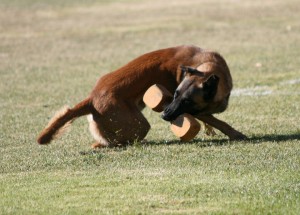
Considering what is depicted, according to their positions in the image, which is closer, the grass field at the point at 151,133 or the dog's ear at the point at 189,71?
the grass field at the point at 151,133

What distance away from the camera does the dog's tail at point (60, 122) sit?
32.5ft

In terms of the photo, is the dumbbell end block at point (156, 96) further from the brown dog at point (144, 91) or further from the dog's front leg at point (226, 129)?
the dog's front leg at point (226, 129)

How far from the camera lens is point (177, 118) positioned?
33.4 feet

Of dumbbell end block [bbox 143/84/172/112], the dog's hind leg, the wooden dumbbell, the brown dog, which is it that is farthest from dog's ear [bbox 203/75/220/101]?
the dog's hind leg

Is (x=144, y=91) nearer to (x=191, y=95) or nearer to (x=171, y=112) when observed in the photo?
(x=171, y=112)

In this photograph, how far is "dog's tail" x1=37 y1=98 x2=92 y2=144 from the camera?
9.89 m

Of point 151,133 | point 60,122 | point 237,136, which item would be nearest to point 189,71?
point 237,136

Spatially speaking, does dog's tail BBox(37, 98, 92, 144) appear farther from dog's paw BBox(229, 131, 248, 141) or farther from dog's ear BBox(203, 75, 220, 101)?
dog's paw BBox(229, 131, 248, 141)

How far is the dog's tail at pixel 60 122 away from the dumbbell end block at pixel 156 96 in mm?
654

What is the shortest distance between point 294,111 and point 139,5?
21.2m

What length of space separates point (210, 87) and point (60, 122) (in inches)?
66.3

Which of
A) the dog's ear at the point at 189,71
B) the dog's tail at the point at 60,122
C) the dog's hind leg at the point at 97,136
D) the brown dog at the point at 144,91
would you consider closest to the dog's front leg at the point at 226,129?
the brown dog at the point at 144,91

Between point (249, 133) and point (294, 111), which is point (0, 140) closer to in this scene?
point (249, 133)

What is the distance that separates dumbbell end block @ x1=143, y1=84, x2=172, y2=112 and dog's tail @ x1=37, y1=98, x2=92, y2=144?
0.65 m
